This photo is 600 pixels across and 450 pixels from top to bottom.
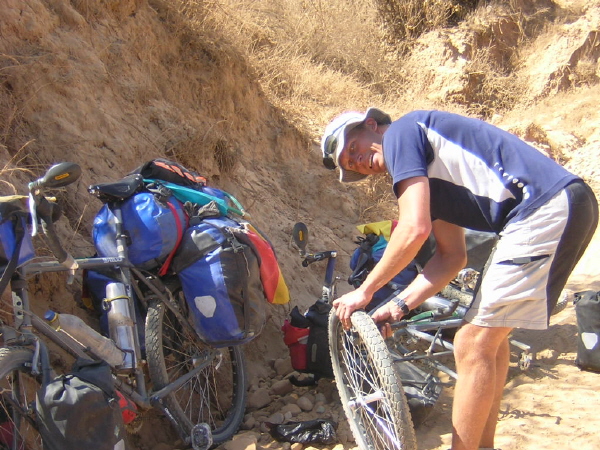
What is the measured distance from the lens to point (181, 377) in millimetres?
3312

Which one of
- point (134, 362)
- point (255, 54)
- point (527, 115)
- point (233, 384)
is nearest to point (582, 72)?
point (527, 115)

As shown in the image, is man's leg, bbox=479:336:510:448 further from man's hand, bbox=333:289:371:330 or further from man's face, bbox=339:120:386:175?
man's face, bbox=339:120:386:175

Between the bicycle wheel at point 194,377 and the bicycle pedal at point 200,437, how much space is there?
58mm

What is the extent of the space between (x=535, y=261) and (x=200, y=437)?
1.96m

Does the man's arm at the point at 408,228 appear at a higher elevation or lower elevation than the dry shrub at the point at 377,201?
higher

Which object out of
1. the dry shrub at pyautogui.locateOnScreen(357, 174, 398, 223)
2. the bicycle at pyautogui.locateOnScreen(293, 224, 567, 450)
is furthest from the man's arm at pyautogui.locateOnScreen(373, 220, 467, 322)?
the dry shrub at pyautogui.locateOnScreen(357, 174, 398, 223)

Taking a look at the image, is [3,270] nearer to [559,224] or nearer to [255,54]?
[559,224]

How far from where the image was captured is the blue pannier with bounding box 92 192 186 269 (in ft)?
10.4

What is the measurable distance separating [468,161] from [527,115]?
8.50 metres

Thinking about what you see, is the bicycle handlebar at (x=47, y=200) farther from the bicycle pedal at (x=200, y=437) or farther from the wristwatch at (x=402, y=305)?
the wristwatch at (x=402, y=305)

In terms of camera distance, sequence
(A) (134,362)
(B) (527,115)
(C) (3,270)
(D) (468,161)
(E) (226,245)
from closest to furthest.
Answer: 1. (C) (3,270)
2. (D) (468,161)
3. (A) (134,362)
4. (E) (226,245)
5. (B) (527,115)

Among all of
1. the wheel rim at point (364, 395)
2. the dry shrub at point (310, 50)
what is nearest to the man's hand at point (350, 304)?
the wheel rim at point (364, 395)

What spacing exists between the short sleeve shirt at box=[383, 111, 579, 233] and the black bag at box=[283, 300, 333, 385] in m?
1.60

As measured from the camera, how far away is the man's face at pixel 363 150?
2.74 m
